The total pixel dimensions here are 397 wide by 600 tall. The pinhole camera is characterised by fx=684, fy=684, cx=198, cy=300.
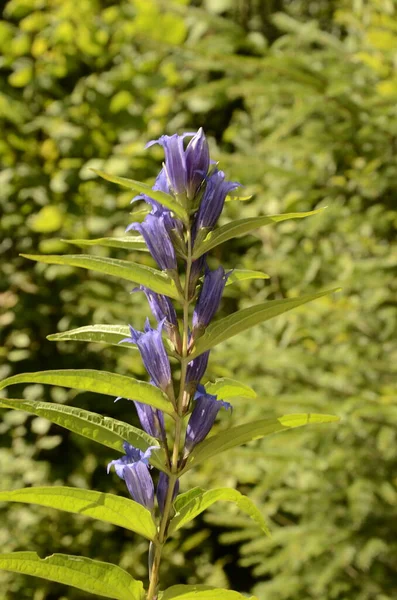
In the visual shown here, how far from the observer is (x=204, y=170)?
0.75 metres

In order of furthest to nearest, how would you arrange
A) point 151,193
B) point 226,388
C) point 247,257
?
1. point 247,257
2. point 226,388
3. point 151,193

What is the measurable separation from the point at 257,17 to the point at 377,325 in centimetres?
278

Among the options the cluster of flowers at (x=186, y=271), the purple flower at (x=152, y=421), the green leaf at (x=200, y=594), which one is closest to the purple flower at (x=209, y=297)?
the cluster of flowers at (x=186, y=271)

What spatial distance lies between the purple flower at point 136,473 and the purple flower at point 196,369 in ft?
0.29

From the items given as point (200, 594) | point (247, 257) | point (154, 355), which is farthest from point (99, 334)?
point (247, 257)

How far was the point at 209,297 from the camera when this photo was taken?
2.46 ft

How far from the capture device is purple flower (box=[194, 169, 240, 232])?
28.8 inches

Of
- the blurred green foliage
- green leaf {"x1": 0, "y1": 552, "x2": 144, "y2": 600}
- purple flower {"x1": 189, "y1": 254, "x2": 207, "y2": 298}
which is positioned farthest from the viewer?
the blurred green foliage

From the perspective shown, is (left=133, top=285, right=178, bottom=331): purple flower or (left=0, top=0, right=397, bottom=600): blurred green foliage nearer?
(left=133, top=285, right=178, bottom=331): purple flower

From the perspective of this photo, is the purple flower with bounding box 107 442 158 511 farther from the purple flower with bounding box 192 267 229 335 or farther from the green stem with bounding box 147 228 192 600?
the purple flower with bounding box 192 267 229 335

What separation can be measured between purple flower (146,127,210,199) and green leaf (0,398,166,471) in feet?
0.83

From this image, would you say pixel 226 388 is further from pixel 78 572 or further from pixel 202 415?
pixel 78 572

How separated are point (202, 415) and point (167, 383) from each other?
0.05 meters

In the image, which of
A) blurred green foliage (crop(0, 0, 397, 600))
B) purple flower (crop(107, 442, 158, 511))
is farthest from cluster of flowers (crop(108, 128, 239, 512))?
blurred green foliage (crop(0, 0, 397, 600))
